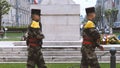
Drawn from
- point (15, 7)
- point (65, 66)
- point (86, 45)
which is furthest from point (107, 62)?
point (15, 7)

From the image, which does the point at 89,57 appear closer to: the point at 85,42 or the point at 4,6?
the point at 85,42

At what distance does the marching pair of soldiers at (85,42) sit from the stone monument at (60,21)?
8067 millimetres

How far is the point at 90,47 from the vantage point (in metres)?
10.6

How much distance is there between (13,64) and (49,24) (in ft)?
15.0

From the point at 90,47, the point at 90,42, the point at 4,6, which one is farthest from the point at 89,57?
the point at 4,6

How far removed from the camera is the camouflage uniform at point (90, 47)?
10.6m

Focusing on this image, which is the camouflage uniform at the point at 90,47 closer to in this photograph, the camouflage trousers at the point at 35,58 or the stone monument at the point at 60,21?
the camouflage trousers at the point at 35,58

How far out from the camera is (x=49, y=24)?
19344 millimetres

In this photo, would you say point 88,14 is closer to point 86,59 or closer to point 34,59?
point 86,59

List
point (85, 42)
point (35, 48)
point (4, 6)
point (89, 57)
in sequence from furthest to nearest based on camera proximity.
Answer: point (4, 6), point (35, 48), point (85, 42), point (89, 57)

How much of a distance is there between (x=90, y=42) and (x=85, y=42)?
15cm

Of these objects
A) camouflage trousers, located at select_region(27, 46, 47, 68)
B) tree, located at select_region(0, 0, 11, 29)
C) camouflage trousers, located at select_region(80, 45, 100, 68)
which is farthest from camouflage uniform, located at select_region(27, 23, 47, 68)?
tree, located at select_region(0, 0, 11, 29)

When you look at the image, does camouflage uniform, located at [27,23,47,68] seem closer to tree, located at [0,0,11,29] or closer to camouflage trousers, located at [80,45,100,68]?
camouflage trousers, located at [80,45,100,68]

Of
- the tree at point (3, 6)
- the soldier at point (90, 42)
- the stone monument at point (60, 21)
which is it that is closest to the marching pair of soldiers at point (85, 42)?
the soldier at point (90, 42)
